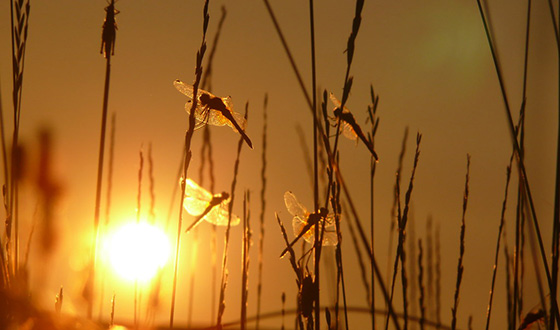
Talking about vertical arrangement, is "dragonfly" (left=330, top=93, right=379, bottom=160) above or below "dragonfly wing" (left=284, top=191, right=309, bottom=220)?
above

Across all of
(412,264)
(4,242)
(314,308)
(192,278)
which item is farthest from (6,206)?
(412,264)

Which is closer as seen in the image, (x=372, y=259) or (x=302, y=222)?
(x=372, y=259)

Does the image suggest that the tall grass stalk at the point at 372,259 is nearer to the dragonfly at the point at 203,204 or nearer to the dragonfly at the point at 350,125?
the dragonfly at the point at 350,125

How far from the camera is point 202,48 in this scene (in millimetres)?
1148

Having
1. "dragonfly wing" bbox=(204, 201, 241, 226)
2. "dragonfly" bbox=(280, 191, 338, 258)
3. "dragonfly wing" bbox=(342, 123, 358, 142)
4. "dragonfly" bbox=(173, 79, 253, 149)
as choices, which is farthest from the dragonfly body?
"dragonfly wing" bbox=(204, 201, 241, 226)

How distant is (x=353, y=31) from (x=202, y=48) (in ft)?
0.93

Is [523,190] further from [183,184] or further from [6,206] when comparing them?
[6,206]

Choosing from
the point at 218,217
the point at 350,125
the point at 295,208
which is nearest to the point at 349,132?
the point at 350,125

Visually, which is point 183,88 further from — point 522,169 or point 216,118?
point 522,169

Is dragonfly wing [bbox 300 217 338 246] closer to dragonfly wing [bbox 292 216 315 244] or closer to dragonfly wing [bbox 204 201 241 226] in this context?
dragonfly wing [bbox 292 216 315 244]

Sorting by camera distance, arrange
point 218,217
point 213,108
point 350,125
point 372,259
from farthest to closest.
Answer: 1. point 218,217
2. point 350,125
3. point 213,108
4. point 372,259

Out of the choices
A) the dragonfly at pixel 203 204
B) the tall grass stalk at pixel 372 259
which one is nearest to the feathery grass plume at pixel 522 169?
the tall grass stalk at pixel 372 259

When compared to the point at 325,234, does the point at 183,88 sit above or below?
above

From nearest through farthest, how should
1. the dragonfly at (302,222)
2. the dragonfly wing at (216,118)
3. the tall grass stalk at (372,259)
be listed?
the tall grass stalk at (372,259)
the dragonfly at (302,222)
the dragonfly wing at (216,118)
